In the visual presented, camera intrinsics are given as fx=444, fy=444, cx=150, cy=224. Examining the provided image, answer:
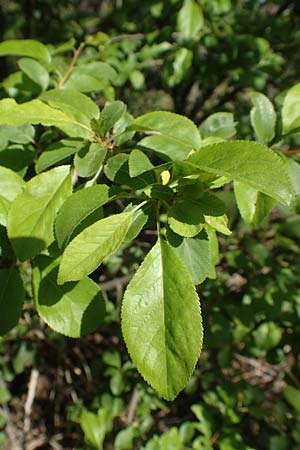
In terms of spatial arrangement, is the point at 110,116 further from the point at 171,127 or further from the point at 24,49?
the point at 24,49

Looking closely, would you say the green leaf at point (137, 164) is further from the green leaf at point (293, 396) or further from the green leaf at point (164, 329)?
the green leaf at point (293, 396)

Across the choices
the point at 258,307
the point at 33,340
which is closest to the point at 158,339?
the point at 258,307

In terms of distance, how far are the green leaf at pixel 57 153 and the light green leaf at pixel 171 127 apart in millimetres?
107

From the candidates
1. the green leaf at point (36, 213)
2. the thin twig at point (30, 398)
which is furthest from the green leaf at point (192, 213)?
the thin twig at point (30, 398)

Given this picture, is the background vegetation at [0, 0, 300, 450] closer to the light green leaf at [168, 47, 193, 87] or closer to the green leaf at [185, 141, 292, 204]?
the light green leaf at [168, 47, 193, 87]

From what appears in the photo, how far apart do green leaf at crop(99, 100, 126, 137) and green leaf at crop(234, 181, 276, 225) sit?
25 centimetres

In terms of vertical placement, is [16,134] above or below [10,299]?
above

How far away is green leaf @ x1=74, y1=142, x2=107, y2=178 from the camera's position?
0.75 metres

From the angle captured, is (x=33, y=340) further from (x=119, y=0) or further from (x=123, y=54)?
(x=119, y=0)

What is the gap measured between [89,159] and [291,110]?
0.44m

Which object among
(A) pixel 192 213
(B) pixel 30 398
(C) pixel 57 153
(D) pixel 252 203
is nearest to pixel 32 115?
(C) pixel 57 153

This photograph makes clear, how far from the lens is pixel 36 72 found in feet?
3.47

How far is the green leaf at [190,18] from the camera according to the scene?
166 centimetres

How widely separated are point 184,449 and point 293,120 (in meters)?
1.42
